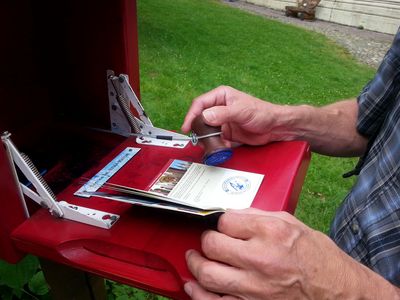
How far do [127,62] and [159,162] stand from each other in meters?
0.30

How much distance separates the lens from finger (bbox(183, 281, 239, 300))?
2.25ft

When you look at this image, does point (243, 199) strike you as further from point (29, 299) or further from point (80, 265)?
point (29, 299)

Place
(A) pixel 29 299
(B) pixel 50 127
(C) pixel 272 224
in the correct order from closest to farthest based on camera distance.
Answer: (C) pixel 272 224, (B) pixel 50 127, (A) pixel 29 299

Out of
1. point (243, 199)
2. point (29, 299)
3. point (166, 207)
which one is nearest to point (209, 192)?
point (243, 199)

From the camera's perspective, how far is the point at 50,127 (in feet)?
4.39

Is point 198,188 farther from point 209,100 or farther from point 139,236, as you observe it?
point 209,100

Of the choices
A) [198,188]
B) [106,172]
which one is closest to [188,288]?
[198,188]

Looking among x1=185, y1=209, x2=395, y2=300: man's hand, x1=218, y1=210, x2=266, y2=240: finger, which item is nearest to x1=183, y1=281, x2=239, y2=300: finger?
x1=185, y1=209, x2=395, y2=300: man's hand

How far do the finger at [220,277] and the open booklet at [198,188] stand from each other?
14cm

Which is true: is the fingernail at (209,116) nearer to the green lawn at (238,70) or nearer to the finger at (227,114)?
the finger at (227,114)

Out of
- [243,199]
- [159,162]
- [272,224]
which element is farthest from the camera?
[159,162]

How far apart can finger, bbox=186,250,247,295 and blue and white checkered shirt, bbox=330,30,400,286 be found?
0.46 metres

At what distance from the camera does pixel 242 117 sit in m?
1.09

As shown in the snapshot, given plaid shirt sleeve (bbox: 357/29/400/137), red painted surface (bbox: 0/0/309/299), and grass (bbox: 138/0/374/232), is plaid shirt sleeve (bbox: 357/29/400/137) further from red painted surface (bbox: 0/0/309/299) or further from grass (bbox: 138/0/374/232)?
grass (bbox: 138/0/374/232)
